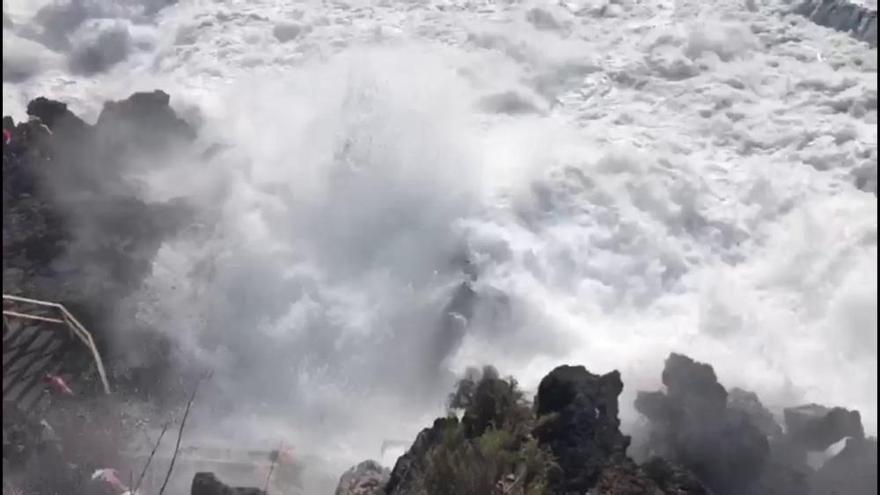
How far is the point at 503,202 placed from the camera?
55.4 ft

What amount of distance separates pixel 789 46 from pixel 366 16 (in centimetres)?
871

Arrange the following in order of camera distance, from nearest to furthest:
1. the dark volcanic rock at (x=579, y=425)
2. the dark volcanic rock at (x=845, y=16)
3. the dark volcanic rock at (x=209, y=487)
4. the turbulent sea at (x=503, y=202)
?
the dark volcanic rock at (x=579, y=425) → the dark volcanic rock at (x=209, y=487) → the turbulent sea at (x=503, y=202) → the dark volcanic rock at (x=845, y=16)

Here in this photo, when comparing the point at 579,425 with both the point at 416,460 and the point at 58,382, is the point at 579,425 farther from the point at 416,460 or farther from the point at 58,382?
the point at 58,382

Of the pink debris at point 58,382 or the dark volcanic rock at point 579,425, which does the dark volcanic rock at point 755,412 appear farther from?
the pink debris at point 58,382

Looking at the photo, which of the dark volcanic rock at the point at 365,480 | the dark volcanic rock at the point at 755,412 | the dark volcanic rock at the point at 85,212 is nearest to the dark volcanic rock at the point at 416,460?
the dark volcanic rock at the point at 365,480

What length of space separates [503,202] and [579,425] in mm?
8985

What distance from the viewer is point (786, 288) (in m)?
14.9

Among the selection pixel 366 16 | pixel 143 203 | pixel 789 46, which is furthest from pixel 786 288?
pixel 366 16

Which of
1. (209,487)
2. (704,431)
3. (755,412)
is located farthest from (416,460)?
(755,412)

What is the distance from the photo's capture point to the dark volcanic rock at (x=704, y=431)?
992 cm

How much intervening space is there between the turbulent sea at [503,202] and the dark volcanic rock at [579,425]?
134 inches

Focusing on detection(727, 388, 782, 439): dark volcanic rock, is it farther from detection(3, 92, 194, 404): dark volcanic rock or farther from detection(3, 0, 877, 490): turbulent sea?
detection(3, 92, 194, 404): dark volcanic rock

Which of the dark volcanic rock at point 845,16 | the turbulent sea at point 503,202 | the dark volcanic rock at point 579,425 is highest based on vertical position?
the dark volcanic rock at point 845,16

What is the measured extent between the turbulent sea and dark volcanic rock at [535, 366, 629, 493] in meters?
3.41
